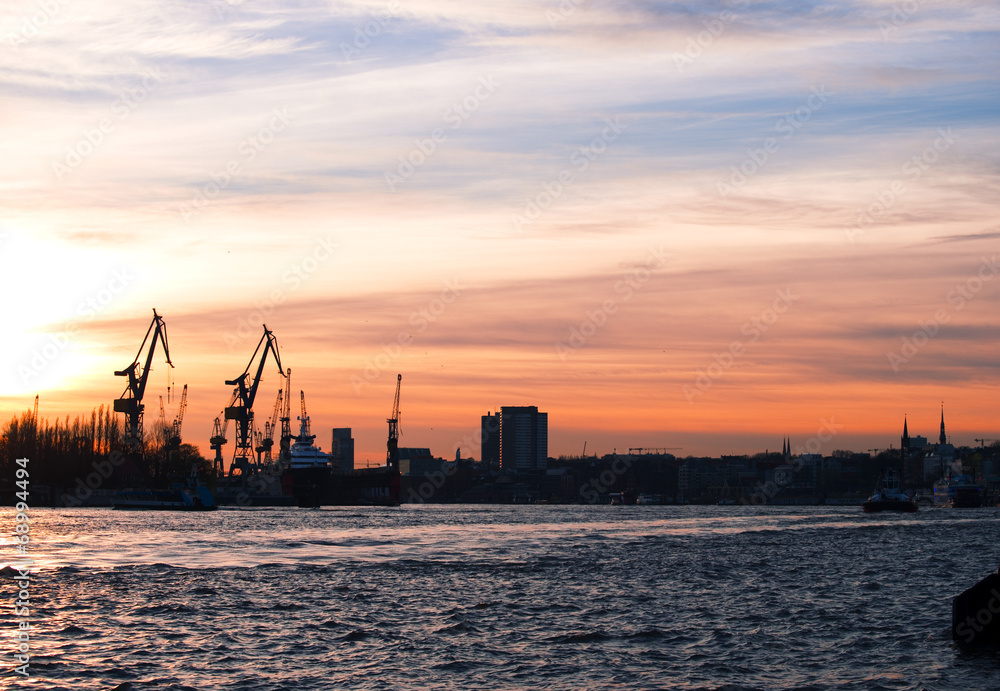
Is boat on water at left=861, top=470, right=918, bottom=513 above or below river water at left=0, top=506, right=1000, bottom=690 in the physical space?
below

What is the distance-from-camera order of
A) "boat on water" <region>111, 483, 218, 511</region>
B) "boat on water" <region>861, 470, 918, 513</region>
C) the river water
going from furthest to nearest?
"boat on water" <region>111, 483, 218, 511</region> < "boat on water" <region>861, 470, 918, 513</region> < the river water

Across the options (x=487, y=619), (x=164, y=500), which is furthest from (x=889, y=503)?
(x=487, y=619)

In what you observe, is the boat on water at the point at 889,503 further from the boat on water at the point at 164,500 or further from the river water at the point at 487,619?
the river water at the point at 487,619

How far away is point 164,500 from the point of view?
17300cm

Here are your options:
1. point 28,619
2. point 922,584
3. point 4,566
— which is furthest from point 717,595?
point 4,566

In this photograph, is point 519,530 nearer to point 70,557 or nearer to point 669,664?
point 70,557

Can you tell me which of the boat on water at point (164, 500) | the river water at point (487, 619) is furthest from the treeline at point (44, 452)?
the river water at point (487, 619)

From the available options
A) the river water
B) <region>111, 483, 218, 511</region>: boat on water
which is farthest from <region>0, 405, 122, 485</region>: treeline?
the river water

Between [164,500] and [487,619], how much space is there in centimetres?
14805

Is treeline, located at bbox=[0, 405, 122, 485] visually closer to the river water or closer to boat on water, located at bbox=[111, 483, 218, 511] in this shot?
boat on water, located at bbox=[111, 483, 218, 511]

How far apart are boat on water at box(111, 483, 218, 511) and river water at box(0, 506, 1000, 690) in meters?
106

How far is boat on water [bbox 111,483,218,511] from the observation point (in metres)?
172

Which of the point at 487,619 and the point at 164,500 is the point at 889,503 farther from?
the point at 487,619

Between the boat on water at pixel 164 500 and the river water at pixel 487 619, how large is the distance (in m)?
106
